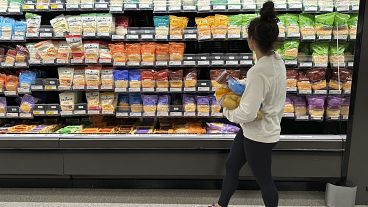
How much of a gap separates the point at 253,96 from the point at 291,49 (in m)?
1.11

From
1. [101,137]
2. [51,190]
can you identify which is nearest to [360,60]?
[101,137]

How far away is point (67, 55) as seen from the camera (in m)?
3.30

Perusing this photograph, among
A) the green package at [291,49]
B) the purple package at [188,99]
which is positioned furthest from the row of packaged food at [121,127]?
the green package at [291,49]

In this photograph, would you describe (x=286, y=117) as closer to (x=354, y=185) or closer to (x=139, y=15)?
(x=354, y=185)

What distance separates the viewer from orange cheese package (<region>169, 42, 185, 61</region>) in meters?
3.24

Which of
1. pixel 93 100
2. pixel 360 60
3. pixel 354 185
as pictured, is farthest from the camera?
pixel 93 100

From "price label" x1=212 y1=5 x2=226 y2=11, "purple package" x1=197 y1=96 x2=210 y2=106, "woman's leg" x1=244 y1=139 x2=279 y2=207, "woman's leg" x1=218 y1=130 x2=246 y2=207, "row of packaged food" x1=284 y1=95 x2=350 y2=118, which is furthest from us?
"purple package" x1=197 y1=96 x2=210 y2=106

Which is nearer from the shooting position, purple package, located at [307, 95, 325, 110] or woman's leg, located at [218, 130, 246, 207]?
woman's leg, located at [218, 130, 246, 207]

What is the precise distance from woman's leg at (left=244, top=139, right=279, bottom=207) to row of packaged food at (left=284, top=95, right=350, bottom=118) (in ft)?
3.08

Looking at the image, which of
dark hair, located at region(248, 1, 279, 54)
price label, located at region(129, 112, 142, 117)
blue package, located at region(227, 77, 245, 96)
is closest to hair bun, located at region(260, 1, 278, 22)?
dark hair, located at region(248, 1, 279, 54)

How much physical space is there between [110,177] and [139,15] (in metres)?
1.53

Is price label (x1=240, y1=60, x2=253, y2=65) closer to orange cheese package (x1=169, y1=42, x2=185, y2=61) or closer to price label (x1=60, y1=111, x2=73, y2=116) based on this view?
orange cheese package (x1=169, y1=42, x2=185, y2=61)

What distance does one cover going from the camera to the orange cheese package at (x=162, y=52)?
3.27 m

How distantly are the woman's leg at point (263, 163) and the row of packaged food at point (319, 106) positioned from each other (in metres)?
0.94
